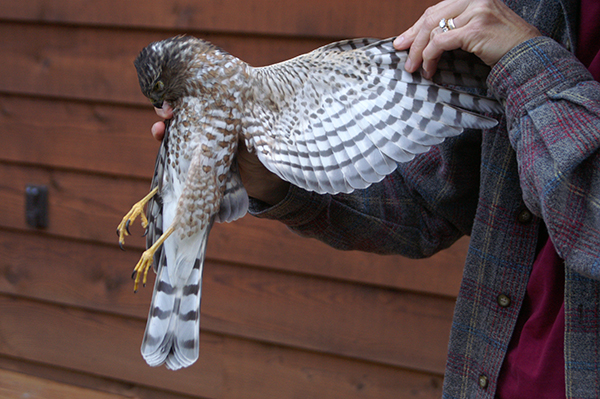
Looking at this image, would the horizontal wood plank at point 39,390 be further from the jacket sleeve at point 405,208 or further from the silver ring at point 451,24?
the silver ring at point 451,24

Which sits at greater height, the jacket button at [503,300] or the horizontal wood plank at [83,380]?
the jacket button at [503,300]

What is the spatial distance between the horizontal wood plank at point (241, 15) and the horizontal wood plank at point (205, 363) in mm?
1493

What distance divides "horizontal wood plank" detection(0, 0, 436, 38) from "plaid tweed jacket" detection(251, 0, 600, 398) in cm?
90

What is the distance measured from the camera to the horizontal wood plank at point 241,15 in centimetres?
201

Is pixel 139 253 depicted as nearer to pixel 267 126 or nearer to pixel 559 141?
pixel 267 126

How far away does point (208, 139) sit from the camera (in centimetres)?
110

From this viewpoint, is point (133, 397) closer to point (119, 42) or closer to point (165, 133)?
point (119, 42)

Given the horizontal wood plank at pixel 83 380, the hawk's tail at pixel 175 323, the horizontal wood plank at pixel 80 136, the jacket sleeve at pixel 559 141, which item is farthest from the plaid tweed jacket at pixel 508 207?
the horizontal wood plank at pixel 83 380

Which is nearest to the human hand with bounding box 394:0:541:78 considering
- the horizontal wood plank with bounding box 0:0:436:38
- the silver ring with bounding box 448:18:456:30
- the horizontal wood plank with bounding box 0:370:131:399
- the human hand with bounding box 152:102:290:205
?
the silver ring with bounding box 448:18:456:30

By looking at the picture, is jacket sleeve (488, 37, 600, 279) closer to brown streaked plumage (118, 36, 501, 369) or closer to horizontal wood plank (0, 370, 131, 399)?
brown streaked plumage (118, 36, 501, 369)

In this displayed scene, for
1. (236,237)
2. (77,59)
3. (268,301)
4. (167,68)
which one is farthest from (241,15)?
(268,301)

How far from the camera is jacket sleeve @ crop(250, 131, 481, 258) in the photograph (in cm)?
126

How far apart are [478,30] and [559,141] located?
0.24 meters

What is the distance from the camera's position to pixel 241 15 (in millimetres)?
2178
